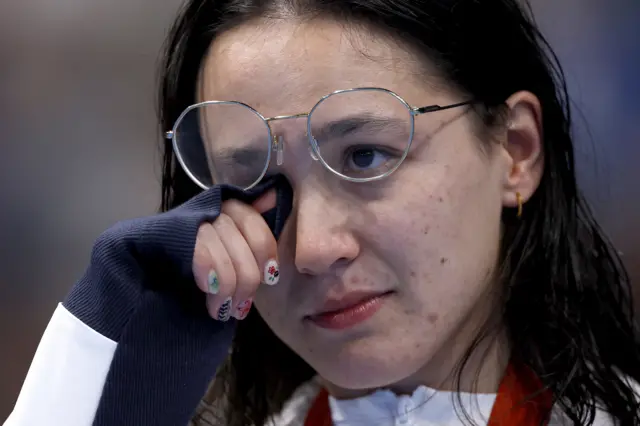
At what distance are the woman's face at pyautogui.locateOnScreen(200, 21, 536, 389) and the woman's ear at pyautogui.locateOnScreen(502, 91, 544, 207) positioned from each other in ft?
0.22

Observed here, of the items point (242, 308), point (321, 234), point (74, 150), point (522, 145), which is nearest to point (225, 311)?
point (242, 308)

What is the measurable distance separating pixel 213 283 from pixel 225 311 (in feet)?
0.16

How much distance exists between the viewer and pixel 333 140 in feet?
2.75

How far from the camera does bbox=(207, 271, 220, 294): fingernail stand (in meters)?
0.75

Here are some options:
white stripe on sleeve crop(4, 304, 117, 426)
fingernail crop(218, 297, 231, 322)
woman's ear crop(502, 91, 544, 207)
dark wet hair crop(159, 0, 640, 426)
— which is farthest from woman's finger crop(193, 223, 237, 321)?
woman's ear crop(502, 91, 544, 207)

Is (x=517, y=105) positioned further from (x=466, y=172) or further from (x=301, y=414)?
(x=301, y=414)

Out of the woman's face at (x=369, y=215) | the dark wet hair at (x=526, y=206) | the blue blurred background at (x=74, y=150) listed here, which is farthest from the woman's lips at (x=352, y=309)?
the blue blurred background at (x=74, y=150)

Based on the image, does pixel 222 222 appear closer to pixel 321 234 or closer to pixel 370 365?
pixel 321 234

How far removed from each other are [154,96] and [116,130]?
11 cm

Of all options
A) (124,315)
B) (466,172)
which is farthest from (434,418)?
(124,315)

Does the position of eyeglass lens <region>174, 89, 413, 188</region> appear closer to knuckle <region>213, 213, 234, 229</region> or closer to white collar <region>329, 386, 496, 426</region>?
knuckle <region>213, 213, 234, 229</region>

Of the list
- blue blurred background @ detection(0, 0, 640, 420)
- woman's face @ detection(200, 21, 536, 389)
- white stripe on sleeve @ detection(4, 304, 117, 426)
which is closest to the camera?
white stripe on sleeve @ detection(4, 304, 117, 426)

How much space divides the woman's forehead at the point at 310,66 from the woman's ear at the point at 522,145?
0.56 feet

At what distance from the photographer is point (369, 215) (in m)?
0.83
